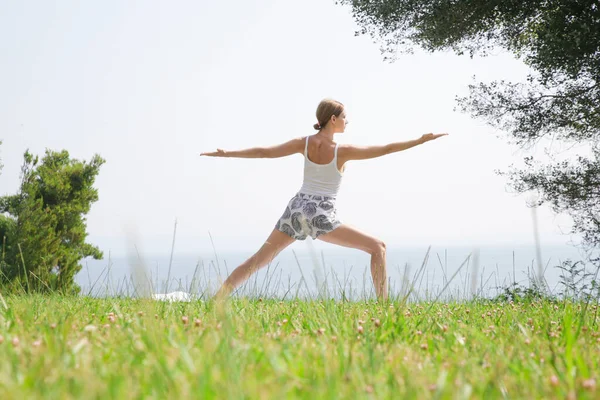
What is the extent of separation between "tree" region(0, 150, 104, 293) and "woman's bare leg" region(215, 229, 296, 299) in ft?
39.6

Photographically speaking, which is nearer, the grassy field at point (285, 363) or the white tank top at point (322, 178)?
the grassy field at point (285, 363)

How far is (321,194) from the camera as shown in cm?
653

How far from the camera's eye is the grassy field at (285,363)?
6.54 ft

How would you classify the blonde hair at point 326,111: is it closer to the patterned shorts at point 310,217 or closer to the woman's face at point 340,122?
the woman's face at point 340,122

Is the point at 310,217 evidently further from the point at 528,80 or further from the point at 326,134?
the point at 528,80

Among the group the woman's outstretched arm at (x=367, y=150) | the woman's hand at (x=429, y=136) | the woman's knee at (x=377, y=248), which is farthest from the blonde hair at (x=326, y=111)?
the woman's knee at (x=377, y=248)

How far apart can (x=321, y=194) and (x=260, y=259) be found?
981mm

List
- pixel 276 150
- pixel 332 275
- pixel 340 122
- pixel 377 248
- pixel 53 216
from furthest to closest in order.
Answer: pixel 53 216 < pixel 340 122 < pixel 276 150 < pixel 377 248 < pixel 332 275

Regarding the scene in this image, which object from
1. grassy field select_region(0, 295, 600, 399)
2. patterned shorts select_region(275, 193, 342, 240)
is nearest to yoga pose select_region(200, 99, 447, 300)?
patterned shorts select_region(275, 193, 342, 240)

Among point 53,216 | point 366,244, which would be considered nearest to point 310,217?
point 366,244

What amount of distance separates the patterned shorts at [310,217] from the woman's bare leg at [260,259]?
0.09 meters

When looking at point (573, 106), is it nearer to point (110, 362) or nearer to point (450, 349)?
point (450, 349)

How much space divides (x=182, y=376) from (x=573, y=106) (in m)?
11.9

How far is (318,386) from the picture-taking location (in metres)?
2.05
